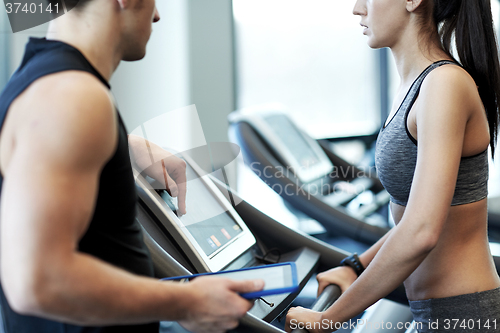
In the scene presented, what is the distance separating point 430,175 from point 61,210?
0.65m

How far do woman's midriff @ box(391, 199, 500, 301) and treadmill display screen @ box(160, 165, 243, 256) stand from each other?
0.56 m

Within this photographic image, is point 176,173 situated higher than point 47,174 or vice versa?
point 47,174

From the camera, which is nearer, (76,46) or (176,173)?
(76,46)

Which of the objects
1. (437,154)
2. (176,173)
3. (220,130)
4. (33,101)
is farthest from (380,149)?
(220,130)

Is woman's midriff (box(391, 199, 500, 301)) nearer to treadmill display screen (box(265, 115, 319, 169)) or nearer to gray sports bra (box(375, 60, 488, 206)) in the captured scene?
gray sports bra (box(375, 60, 488, 206))

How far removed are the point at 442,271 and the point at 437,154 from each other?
0.98 feet

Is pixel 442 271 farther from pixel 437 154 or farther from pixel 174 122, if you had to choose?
pixel 174 122

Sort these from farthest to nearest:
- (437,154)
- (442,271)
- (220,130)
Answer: (220,130) → (442,271) → (437,154)

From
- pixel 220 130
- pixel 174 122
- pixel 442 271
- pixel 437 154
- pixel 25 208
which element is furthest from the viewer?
pixel 220 130

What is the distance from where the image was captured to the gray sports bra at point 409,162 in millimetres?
922

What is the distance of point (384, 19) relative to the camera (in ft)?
3.32

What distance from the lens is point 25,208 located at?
426 millimetres

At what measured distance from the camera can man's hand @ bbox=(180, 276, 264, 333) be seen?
1.80ft

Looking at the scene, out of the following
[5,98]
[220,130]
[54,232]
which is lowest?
[220,130]
